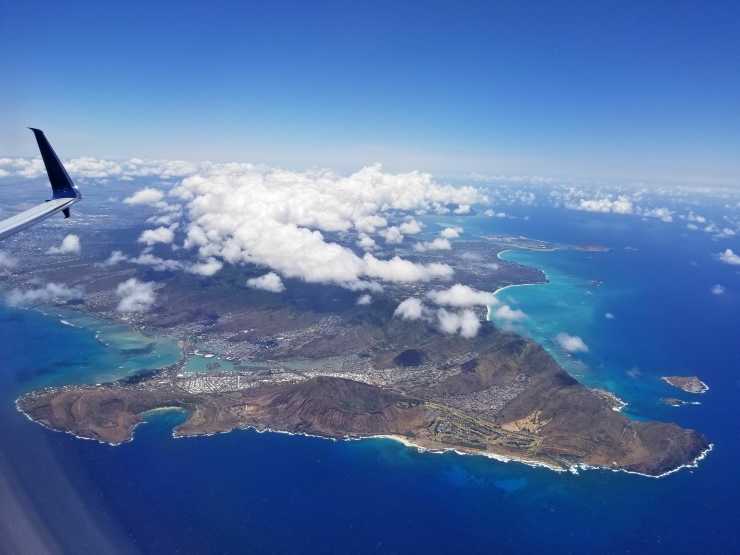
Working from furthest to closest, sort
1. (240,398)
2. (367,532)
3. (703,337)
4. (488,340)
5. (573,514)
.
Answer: (703,337) < (488,340) < (240,398) < (573,514) < (367,532)

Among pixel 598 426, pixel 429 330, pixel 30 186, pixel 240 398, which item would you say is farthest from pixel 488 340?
pixel 30 186

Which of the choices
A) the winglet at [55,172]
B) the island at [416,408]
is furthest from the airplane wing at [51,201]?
the island at [416,408]

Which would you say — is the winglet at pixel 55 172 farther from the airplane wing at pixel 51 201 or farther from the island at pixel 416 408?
the island at pixel 416 408

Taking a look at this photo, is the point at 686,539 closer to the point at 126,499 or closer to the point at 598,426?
the point at 598,426

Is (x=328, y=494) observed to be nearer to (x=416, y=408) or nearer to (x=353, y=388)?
(x=416, y=408)

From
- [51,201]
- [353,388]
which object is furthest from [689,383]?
[51,201]

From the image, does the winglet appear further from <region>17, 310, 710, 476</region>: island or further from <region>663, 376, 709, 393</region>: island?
<region>663, 376, 709, 393</region>: island
